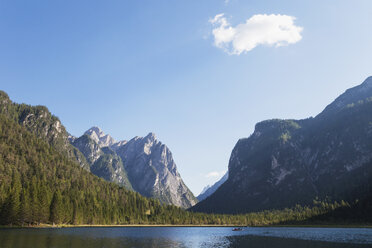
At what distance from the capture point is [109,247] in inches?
3063

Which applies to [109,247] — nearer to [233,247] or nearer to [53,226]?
[233,247]

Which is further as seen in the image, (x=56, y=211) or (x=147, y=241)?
(x=56, y=211)

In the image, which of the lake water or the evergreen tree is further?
the evergreen tree

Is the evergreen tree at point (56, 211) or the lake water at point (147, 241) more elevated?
the evergreen tree at point (56, 211)

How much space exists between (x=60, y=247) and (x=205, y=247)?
1665 inches

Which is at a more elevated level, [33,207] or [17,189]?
[17,189]

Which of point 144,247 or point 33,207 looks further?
point 33,207

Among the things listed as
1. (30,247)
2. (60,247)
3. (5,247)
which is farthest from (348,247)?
(5,247)

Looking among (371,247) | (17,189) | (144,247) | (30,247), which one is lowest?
(371,247)

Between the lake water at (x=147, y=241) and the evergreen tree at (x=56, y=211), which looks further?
the evergreen tree at (x=56, y=211)

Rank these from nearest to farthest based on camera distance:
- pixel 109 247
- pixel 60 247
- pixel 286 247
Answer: pixel 60 247
pixel 109 247
pixel 286 247

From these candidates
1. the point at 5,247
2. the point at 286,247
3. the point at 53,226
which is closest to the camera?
the point at 5,247

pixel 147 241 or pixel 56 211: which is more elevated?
pixel 56 211

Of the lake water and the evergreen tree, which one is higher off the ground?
the evergreen tree
